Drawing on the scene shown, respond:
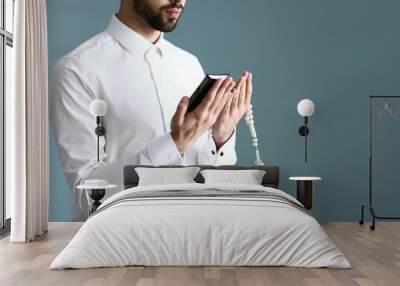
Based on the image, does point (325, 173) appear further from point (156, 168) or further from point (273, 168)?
point (156, 168)

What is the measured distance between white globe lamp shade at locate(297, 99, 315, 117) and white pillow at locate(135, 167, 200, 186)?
1.44 m

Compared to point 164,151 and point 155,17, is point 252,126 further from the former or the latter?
point 155,17

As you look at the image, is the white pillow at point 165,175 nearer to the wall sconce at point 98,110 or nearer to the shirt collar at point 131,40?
the wall sconce at point 98,110

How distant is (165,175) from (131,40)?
1.64 metres

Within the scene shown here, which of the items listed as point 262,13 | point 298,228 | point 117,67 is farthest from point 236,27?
point 298,228

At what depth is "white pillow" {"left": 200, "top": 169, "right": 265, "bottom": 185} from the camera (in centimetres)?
735

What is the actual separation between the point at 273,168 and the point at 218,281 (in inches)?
133

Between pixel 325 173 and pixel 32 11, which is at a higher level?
pixel 32 11

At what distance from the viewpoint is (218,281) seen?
14.8 ft

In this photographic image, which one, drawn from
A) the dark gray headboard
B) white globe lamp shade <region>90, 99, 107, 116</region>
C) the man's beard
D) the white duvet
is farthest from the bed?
the man's beard

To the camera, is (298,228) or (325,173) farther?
(325,173)

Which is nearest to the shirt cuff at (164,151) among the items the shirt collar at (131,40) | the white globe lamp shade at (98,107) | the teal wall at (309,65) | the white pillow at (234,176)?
the white pillow at (234,176)

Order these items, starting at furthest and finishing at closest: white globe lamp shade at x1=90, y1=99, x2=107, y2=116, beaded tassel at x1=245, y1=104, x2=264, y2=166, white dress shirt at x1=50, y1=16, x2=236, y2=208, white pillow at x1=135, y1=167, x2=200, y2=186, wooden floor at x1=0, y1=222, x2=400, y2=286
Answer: beaded tassel at x1=245, y1=104, x2=264, y2=166
white dress shirt at x1=50, y1=16, x2=236, y2=208
white globe lamp shade at x1=90, y1=99, x2=107, y2=116
white pillow at x1=135, y1=167, x2=200, y2=186
wooden floor at x1=0, y1=222, x2=400, y2=286

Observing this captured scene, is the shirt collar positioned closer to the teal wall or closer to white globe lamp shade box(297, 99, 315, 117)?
the teal wall
